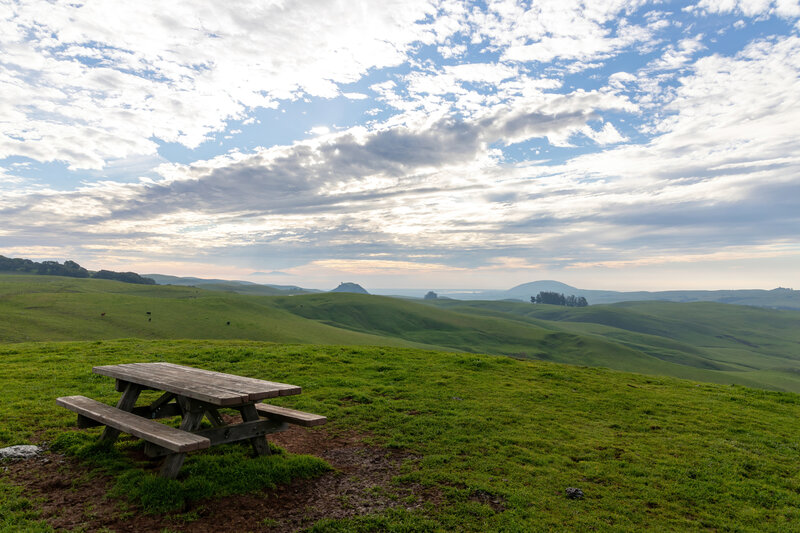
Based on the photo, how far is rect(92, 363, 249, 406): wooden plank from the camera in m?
7.20

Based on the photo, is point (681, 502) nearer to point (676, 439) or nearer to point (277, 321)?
point (676, 439)

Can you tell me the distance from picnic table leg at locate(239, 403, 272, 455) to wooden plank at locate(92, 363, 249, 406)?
94 centimetres

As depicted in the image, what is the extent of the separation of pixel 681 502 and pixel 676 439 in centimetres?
413

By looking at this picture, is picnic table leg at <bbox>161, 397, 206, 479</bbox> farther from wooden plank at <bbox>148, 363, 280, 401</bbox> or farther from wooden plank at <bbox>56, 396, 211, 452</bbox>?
wooden plank at <bbox>148, 363, 280, 401</bbox>

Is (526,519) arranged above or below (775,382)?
above

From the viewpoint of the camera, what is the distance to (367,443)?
10.3 metres

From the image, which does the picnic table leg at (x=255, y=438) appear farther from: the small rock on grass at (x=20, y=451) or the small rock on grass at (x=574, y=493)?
the small rock on grass at (x=574, y=493)

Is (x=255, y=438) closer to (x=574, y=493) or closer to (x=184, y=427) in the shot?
(x=184, y=427)

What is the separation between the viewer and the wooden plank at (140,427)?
675 centimetres

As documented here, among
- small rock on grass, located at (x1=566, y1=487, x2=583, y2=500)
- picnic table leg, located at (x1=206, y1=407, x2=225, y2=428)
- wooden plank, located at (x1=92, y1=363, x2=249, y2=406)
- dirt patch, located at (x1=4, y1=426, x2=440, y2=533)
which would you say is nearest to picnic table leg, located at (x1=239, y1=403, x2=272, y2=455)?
picnic table leg, located at (x1=206, y1=407, x2=225, y2=428)

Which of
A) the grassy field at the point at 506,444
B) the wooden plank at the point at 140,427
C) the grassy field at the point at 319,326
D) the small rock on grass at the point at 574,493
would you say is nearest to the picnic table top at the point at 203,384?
the wooden plank at the point at 140,427

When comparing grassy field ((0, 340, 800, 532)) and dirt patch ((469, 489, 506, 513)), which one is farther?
dirt patch ((469, 489, 506, 513))

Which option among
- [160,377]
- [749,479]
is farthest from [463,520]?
[749,479]

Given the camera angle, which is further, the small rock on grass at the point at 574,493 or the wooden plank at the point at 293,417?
the wooden plank at the point at 293,417
